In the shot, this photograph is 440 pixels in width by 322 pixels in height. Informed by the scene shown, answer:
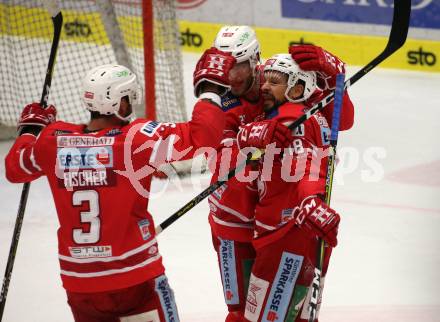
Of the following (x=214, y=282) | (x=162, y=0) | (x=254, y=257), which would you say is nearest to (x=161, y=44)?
(x=162, y=0)

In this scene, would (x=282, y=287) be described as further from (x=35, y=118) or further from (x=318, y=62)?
(x=35, y=118)

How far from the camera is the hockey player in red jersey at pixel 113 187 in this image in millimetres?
3068

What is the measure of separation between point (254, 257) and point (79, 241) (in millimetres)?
822

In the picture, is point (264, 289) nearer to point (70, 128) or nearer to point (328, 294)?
point (70, 128)

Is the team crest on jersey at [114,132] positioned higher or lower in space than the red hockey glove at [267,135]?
higher

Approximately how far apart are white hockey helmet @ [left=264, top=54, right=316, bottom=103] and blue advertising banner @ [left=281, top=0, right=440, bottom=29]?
484 centimetres

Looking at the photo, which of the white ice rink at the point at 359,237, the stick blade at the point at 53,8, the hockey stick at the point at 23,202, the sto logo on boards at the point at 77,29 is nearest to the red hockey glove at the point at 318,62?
the hockey stick at the point at 23,202

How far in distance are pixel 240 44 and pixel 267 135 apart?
1.50 ft

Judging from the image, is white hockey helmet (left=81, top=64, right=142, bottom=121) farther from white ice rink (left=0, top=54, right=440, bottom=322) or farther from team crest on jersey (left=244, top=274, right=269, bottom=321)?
white ice rink (left=0, top=54, right=440, bottom=322)

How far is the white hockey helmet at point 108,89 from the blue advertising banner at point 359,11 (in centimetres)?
524

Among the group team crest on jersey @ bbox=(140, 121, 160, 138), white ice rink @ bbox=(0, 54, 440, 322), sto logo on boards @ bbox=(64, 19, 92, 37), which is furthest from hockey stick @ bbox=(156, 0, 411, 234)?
sto logo on boards @ bbox=(64, 19, 92, 37)

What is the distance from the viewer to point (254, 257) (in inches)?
146

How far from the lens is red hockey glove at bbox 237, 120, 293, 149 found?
3.20 metres

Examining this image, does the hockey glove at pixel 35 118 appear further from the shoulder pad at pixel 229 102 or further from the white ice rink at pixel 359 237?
the white ice rink at pixel 359 237
